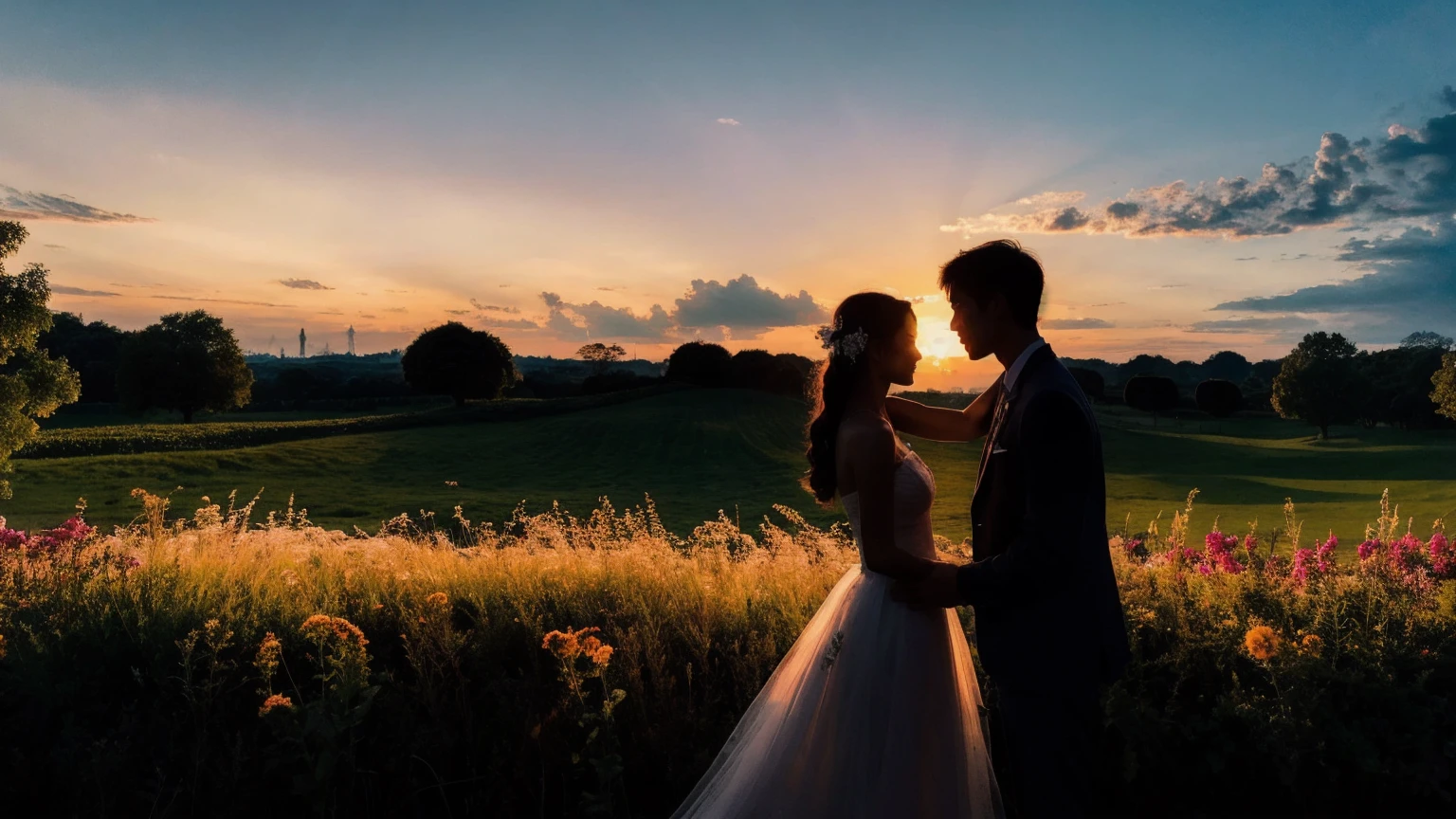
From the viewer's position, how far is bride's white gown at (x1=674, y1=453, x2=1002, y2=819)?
3.35m

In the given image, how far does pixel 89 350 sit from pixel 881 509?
9928 cm

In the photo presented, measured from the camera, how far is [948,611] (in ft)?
12.2

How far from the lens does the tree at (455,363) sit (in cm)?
6788

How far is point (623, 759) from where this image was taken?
14.3 feet

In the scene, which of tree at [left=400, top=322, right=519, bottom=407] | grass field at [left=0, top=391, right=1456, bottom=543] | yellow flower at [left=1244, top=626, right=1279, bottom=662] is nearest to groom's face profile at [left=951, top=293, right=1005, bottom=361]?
yellow flower at [left=1244, top=626, right=1279, bottom=662]

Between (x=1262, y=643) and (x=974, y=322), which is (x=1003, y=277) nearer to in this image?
(x=974, y=322)

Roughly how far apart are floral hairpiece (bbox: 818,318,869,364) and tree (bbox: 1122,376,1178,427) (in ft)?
285

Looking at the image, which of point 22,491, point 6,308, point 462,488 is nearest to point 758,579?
point 6,308

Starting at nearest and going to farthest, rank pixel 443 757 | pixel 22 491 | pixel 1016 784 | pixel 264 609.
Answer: pixel 1016 784 → pixel 443 757 → pixel 264 609 → pixel 22 491

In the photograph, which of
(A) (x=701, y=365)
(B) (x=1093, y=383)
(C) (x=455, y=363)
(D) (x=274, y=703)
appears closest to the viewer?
(D) (x=274, y=703)

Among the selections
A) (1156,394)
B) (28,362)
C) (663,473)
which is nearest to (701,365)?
(663,473)

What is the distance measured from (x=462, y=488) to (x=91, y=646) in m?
29.0

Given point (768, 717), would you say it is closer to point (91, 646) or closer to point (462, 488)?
point (91, 646)

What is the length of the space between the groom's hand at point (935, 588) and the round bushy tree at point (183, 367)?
70.9 meters
